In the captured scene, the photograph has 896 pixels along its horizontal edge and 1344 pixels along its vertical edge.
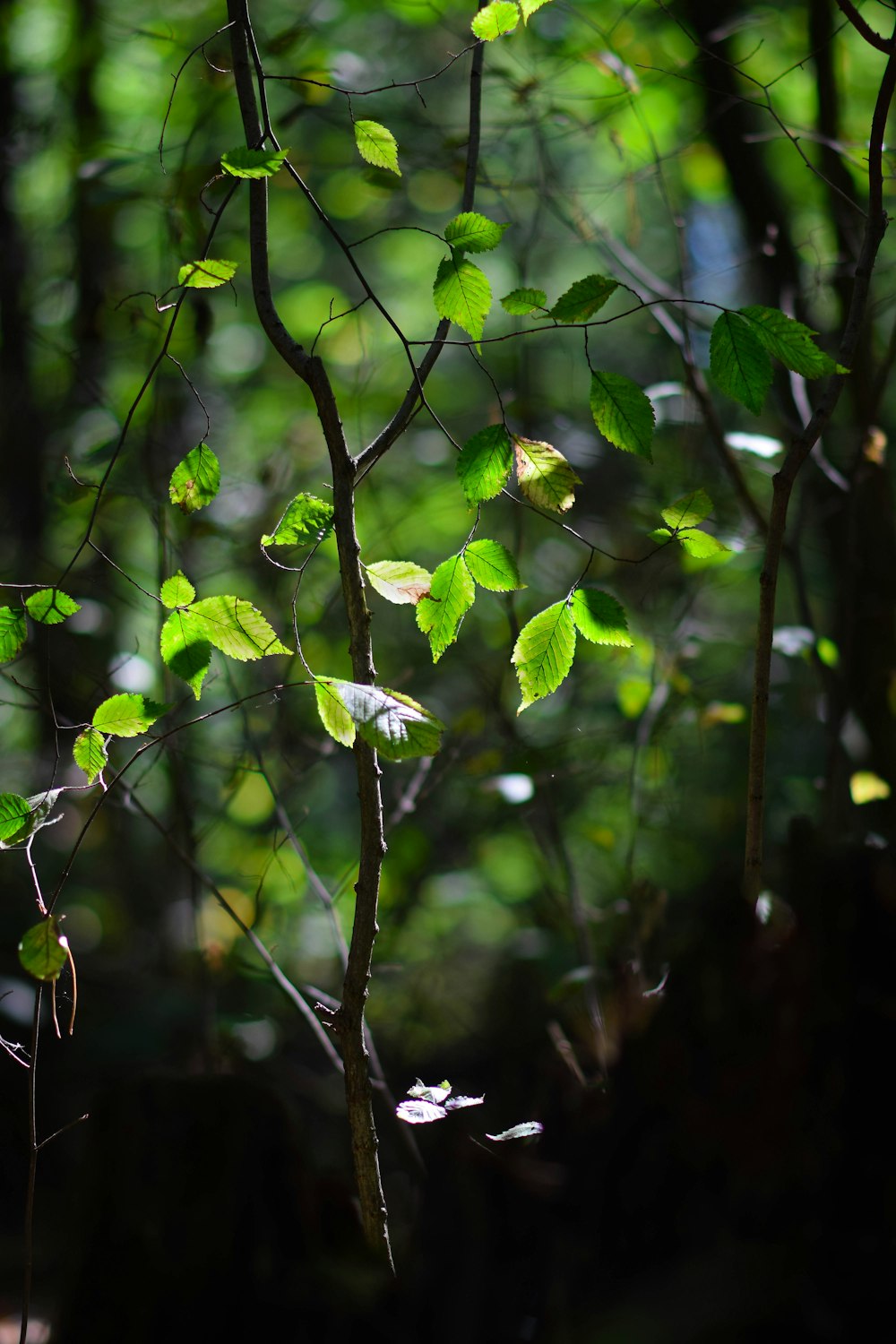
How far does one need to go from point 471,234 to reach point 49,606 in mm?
524

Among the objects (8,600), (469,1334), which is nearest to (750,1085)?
(469,1334)

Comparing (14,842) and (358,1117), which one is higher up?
(14,842)

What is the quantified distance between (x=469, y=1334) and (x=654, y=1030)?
25 cm

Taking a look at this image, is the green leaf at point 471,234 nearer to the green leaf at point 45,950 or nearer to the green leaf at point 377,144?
the green leaf at point 377,144

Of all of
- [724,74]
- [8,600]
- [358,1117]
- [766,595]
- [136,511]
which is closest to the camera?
[358,1117]

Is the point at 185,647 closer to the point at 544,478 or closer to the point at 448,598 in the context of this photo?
the point at 448,598

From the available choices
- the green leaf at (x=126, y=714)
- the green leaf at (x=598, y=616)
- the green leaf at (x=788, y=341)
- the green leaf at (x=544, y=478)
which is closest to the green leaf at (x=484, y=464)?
the green leaf at (x=544, y=478)

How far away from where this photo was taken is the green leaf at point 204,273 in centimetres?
79

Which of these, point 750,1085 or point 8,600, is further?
point 8,600

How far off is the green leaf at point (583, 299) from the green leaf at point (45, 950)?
2.16 ft

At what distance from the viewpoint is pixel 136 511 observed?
3057mm

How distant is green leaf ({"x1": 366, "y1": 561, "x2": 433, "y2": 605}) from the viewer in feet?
2.88

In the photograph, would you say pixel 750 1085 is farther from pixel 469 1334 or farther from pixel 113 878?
pixel 113 878

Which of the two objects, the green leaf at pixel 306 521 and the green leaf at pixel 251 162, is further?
the green leaf at pixel 306 521
